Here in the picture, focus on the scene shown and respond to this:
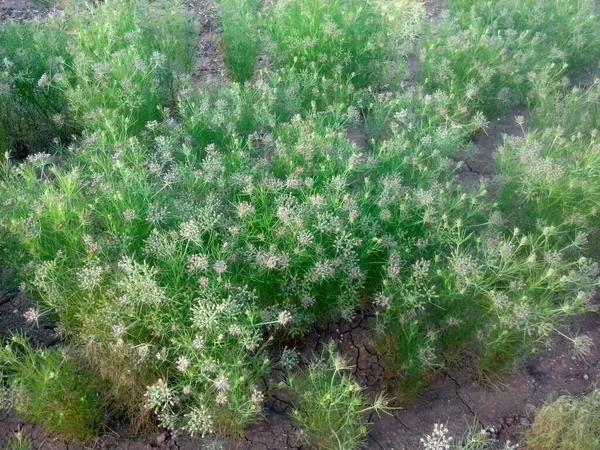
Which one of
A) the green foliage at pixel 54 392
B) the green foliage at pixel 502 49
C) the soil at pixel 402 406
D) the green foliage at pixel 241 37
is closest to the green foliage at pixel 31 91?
the green foliage at pixel 241 37

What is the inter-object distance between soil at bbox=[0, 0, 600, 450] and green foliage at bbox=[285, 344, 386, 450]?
25 cm

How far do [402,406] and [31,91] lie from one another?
12.2ft

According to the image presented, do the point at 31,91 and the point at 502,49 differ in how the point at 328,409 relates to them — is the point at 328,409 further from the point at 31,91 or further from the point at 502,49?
the point at 502,49

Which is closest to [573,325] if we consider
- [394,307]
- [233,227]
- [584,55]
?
[394,307]

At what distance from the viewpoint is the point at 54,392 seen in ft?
9.53

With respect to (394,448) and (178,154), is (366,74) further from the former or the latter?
(394,448)

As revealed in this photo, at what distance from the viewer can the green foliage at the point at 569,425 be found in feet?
9.74

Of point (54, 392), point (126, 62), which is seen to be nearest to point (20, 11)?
point (126, 62)

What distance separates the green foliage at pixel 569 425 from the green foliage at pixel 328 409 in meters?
0.92

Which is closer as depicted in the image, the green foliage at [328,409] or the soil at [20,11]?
the green foliage at [328,409]

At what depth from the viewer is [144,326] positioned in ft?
9.77

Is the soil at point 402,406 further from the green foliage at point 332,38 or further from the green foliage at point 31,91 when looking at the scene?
the green foliage at point 332,38

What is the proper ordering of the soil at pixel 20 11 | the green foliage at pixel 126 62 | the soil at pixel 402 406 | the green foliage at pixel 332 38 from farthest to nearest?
1. the soil at pixel 20 11
2. the green foliage at pixel 332 38
3. the green foliage at pixel 126 62
4. the soil at pixel 402 406

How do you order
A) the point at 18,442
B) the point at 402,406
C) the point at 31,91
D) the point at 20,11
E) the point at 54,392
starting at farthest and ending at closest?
1. the point at 20,11
2. the point at 31,91
3. the point at 402,406
4. the point at 18,442
5. the point at 54,392
